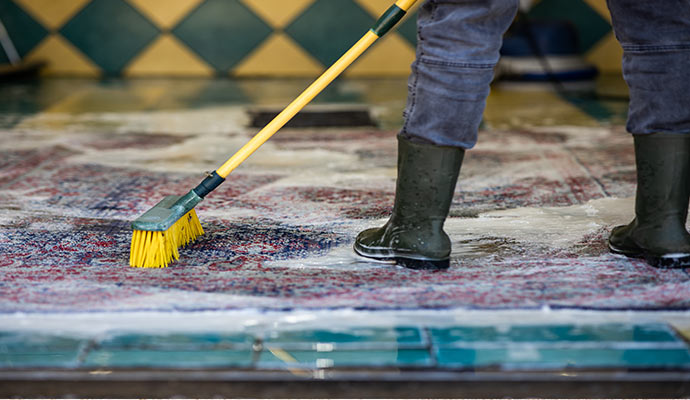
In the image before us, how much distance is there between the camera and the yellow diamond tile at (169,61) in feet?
11.3

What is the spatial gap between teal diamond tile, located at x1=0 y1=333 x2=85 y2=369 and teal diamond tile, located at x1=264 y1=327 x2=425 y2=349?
8.1 inches

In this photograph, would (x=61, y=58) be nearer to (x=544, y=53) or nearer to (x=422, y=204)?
(x=544, y=53)

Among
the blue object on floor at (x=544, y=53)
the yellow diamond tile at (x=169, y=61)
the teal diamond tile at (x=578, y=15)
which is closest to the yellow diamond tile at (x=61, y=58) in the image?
the yellow diamond tile at (x=169, y=61)

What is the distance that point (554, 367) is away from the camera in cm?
79

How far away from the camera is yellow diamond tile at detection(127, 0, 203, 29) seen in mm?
3402

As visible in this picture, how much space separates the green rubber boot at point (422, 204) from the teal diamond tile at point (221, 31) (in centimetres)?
250

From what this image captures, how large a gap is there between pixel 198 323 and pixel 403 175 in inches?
13.8

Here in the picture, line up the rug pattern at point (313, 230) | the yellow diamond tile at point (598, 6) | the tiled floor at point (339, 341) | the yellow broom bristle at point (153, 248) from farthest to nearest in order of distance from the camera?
the yellow diamond tile at point (598, 6) < the yellow broom bristle at point (153, 248) < the rug pattern at point (313, 230) < the tiled floor at point (339, 341)

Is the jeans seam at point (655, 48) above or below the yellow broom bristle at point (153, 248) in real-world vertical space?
above

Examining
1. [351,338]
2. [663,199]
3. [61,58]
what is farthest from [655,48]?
[61,58]

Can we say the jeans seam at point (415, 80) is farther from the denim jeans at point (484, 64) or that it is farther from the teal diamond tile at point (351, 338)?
the teal diamond tile at point (351, 338)

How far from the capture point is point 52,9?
11.2ft

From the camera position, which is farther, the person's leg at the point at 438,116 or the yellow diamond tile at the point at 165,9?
the yellow diamond tile at the point at 165,9

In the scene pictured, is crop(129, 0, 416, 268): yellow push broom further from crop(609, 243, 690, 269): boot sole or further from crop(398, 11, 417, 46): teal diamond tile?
crop(398, 11, 417, 46): teal diamond tile
